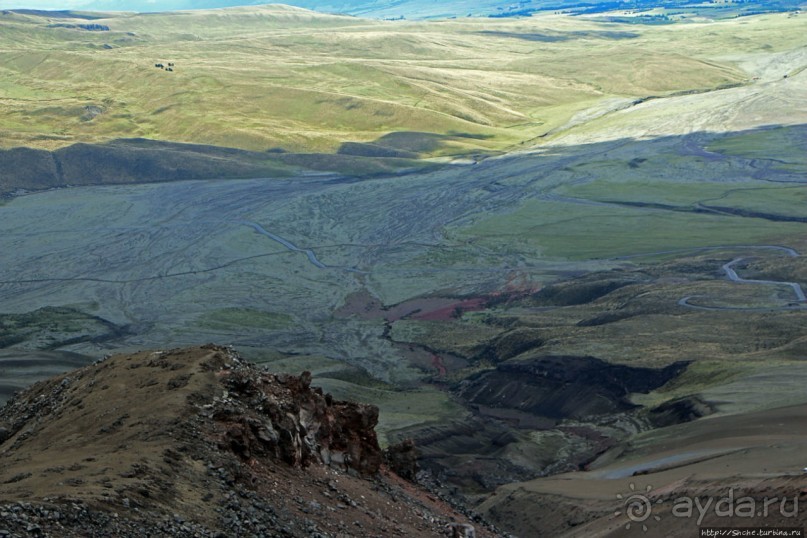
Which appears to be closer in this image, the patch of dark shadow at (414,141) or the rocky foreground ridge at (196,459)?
the rocky foreground ridge at (196,459)

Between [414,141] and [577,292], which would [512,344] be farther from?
[414,141]

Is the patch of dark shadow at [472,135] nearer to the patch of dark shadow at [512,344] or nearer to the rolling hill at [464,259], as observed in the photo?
the rolling hill at [464,259]

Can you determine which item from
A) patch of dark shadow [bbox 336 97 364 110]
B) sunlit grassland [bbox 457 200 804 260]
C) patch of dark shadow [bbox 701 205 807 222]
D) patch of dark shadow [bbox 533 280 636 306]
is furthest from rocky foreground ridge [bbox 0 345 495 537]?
patch of dark shadow [bbox 336 97 364 110]

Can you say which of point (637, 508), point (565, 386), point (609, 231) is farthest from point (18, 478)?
point (609, 231)

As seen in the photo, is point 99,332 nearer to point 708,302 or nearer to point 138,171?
point 708,302

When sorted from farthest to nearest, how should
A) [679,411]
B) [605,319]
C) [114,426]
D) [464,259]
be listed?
1. [464,259]
2. [605,319]
3. [679,411]
4. [114,426]

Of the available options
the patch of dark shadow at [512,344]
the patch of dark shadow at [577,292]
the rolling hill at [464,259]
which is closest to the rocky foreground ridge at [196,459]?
the rolling hill at [464,259]
